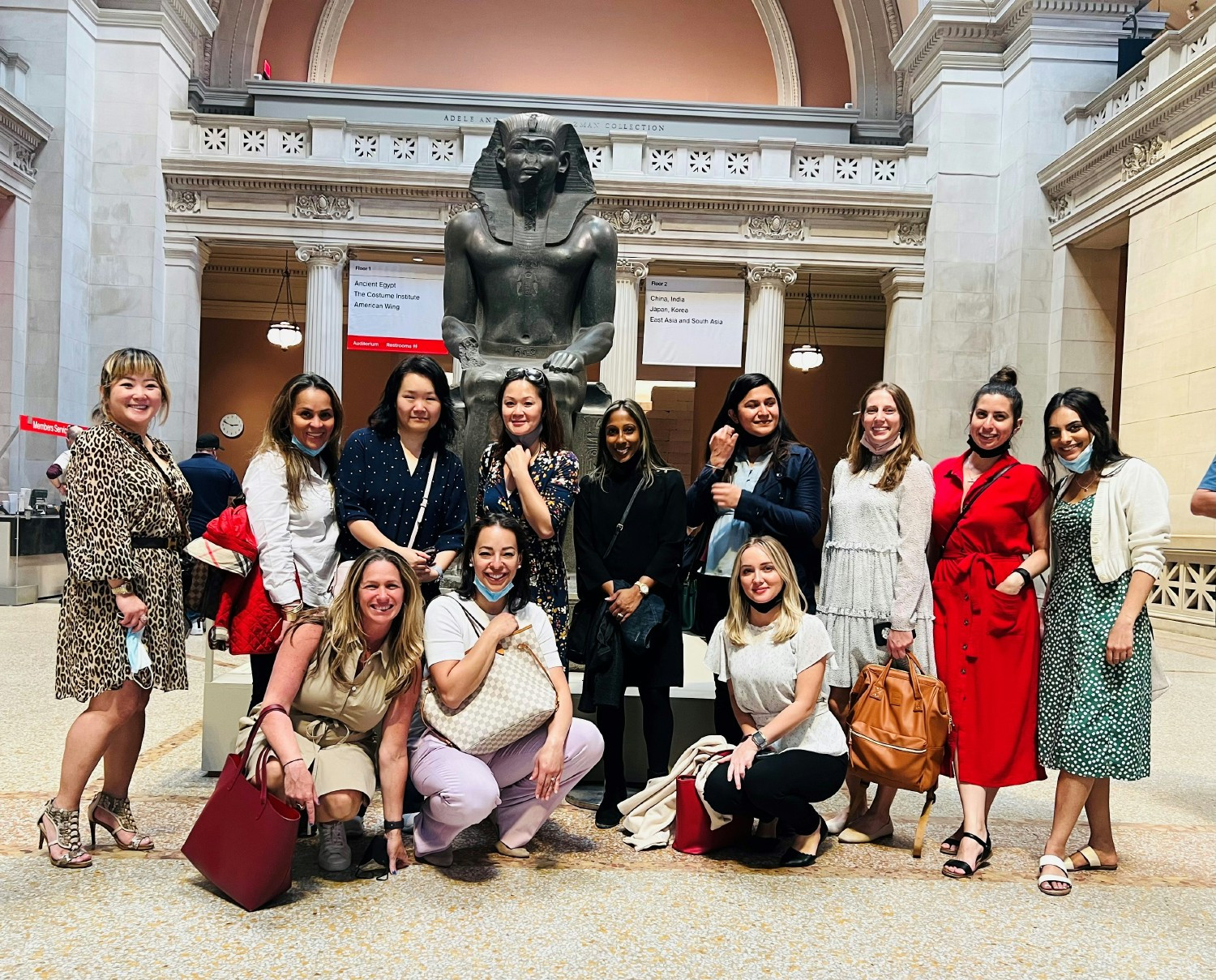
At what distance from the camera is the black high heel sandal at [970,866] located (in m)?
3.66

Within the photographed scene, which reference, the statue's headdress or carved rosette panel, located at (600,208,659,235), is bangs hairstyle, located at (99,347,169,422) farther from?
carved rosette panel, located at (600,208,659,235)

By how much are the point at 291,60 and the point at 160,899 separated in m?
21.6

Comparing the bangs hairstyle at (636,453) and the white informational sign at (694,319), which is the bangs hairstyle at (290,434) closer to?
the bangs hairstyle at (636,453)

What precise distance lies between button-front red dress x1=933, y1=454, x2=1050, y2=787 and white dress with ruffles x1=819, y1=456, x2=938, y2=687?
0.12m

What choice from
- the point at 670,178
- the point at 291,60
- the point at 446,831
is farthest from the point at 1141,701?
the point at 291,60

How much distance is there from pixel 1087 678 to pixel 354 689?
106 inches

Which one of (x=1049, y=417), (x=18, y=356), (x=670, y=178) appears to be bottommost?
(x=1049, y=417)

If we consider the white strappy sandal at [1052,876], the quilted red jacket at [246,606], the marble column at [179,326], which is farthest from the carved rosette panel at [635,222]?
the white strappy sandal at [1052,876]

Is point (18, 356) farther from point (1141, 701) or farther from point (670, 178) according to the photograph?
point (1141, 701)

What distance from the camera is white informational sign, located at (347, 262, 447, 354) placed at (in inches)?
658

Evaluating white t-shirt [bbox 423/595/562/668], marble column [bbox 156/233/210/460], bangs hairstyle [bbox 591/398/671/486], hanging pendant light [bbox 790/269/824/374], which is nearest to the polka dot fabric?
bangs hairstyle [bbox 591/398/671/486]

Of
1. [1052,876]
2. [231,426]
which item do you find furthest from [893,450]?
[231,426]

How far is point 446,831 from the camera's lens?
3514 mm

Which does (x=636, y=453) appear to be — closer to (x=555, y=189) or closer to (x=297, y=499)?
(x=297, y=499)
